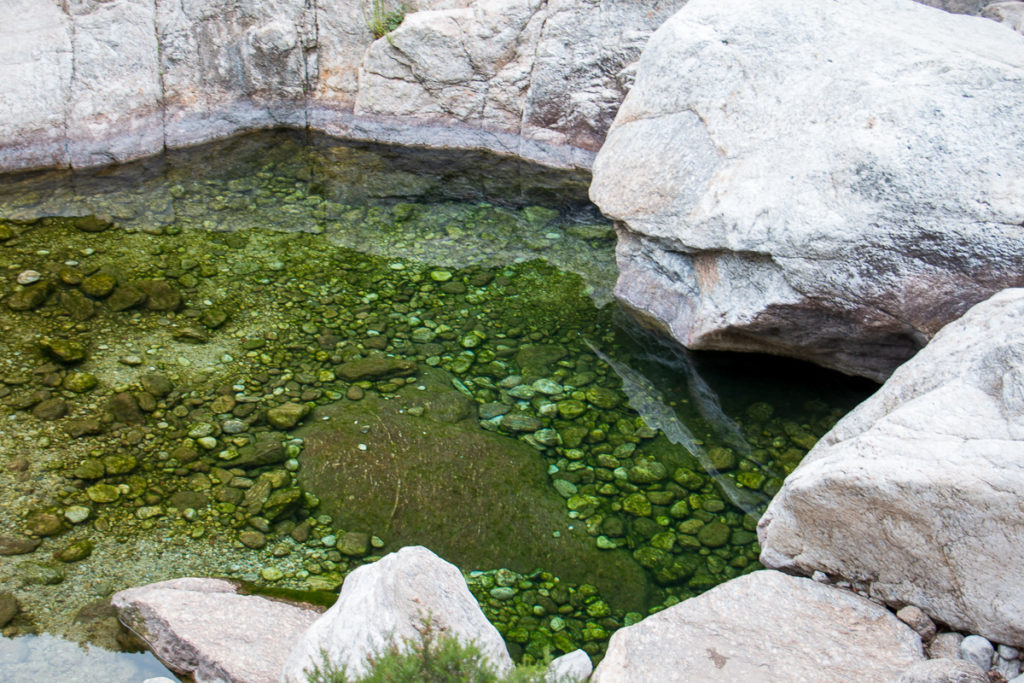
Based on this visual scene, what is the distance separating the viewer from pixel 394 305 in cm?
610

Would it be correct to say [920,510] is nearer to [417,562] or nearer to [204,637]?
[417,562]

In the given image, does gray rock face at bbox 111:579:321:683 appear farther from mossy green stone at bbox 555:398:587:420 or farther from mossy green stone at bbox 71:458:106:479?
mossy green stone at bbox 555:398:587:420

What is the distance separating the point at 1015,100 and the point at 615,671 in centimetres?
360

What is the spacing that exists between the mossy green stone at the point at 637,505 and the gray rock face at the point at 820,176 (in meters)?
1.21

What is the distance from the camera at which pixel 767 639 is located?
3.25 metres

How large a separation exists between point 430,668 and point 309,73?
7.16 meters

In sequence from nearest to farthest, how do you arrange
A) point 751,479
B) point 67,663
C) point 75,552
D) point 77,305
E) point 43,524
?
point 67,663 → point 75,552 → point 43,524 → point 751,479 → point 77,305

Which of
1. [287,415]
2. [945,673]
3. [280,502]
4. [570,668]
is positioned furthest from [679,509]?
[287,415]

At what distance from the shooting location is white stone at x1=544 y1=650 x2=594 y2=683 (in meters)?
3.06

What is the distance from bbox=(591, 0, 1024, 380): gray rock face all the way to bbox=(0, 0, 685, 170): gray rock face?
2.37 meters

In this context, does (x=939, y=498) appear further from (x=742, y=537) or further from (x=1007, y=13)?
(x=1007, y=13)

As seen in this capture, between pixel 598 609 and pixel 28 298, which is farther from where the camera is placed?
pixel 28 298

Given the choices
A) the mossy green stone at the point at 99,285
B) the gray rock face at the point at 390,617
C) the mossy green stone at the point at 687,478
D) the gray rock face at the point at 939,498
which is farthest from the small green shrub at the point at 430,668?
the mossy green stone at the point at 99,285

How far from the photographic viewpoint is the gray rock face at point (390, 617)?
9.52 ft
